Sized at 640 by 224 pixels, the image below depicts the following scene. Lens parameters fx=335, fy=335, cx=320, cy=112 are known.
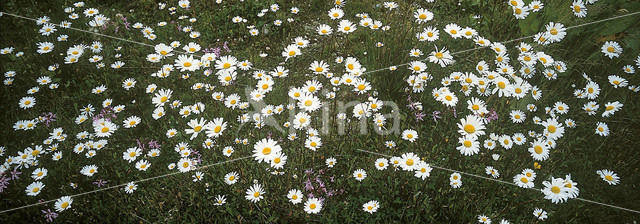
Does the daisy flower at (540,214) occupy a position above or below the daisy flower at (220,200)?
above

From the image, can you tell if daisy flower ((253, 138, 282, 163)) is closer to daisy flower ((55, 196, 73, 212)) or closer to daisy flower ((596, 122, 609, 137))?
daisy flower ((55, 196, 73, 212))

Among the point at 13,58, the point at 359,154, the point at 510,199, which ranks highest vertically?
the point at 13,58

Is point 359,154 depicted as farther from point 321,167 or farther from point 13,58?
point 13,58

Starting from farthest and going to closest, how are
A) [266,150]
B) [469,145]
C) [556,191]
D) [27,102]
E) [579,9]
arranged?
1. [27,102]
2. [579,9]
3. [266,150]
4. [469,145]
5. [556,191]

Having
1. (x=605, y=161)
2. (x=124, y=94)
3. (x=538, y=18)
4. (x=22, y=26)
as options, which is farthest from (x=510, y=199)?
(x=22, y=26)

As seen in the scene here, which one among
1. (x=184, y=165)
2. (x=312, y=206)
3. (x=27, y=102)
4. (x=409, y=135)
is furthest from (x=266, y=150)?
(x=27, y=102)

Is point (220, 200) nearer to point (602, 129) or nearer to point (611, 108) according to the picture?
point (602, 129)

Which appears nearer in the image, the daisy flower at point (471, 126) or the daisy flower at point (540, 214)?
the daisy flower at point (540, 214)

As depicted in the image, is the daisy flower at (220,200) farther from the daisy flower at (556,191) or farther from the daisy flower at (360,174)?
the daisy flower at (556,191)

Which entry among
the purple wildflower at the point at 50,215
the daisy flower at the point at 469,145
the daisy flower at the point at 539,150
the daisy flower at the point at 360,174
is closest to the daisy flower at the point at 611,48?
the daisy flower at the point at 539,150
